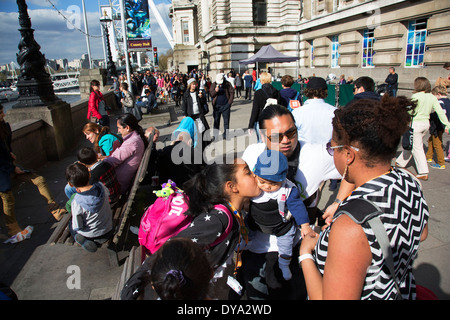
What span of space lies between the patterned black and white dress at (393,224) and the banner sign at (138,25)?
14.1 metres

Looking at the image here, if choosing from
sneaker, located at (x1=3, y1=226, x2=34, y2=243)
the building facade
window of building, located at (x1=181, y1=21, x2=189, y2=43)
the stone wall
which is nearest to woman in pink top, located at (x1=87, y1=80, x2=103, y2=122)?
the stone wall

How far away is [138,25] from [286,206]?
534 inches

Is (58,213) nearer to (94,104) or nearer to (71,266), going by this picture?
(71,266)

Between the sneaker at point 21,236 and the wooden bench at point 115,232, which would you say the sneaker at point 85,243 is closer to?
the wooden bench at point 115,232

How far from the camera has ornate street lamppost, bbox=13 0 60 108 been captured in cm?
777

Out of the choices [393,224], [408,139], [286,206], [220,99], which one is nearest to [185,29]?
[220,99]

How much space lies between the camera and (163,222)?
230cm

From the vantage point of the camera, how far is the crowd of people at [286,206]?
4.44 feet

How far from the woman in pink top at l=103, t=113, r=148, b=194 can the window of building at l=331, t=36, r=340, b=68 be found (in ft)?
66.8

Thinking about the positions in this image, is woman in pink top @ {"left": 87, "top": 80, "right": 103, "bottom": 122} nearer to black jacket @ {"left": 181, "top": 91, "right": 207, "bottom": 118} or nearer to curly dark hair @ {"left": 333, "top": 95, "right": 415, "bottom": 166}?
black jacket @ {"left": 181, "top": 91, "right": 207, "bottom": 118}

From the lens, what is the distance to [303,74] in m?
25.8

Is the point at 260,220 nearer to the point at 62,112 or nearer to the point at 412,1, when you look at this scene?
the point at 62,112
